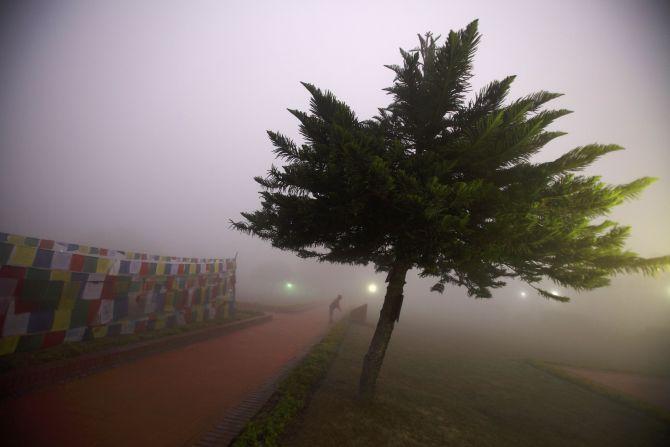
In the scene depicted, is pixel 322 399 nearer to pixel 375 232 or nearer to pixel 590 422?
pixel 375 232

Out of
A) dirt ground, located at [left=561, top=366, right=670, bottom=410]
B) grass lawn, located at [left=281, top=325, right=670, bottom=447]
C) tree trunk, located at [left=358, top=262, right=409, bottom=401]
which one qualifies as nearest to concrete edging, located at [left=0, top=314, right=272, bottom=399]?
grass lawn, located at [left=281, top=325, right=670, bottom=447]

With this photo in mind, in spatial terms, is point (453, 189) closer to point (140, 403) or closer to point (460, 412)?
point (460, 412)

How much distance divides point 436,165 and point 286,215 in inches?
107

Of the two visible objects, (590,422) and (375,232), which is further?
(590,422)

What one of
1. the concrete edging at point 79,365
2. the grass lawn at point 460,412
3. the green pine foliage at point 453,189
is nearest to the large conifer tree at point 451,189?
the green pine foliage at point 453,189

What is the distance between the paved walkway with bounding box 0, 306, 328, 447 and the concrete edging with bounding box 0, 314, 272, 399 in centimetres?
20

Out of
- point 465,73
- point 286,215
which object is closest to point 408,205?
point 286,215

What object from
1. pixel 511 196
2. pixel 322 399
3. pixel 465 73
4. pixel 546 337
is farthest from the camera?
pixel 546 337

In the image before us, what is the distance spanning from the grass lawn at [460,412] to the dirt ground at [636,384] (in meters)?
2.29

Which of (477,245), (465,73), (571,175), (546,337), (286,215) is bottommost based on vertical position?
(546,337)

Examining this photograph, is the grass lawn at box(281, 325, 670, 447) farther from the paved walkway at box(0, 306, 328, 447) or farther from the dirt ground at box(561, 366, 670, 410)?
the dirt ground at box(561, 366, 670, 410)

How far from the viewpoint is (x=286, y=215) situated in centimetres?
517

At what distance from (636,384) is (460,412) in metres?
12.4

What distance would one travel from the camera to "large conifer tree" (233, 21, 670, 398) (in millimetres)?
3965
